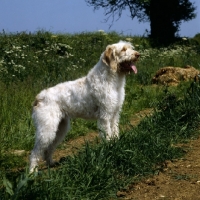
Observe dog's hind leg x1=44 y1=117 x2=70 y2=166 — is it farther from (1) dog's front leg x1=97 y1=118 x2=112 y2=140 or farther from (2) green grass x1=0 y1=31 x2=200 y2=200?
(1) dog's front leg x1=97 y1=118 x2=112 y2=140

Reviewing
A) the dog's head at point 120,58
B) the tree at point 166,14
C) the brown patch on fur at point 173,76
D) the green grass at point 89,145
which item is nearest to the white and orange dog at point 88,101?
the dog's head at point 120,58

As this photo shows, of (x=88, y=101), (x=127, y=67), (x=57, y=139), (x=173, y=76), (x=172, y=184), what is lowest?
(x=173, y=76)

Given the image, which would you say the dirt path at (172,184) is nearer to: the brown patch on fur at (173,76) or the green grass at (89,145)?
the green grass at (89,145)

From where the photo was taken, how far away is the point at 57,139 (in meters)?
6.59

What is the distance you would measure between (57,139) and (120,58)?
147 centimetres

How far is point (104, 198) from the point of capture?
175 inches

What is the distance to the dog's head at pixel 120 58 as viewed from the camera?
6367mm

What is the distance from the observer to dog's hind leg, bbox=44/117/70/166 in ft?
21.3

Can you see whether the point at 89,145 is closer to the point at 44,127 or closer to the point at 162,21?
the point at 44,127

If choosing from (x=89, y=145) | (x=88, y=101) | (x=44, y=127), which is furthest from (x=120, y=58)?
(x=89, y=145)

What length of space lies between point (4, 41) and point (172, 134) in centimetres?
1271

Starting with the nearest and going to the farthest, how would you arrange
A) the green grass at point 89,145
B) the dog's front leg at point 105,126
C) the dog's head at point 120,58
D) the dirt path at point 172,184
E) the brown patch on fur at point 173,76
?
the green grass at point 89,145, the dirt path at point 172,184, the dog's front leg at point 105,126, the dog's head at point 120,58, the brown patch on fur at point 173,76

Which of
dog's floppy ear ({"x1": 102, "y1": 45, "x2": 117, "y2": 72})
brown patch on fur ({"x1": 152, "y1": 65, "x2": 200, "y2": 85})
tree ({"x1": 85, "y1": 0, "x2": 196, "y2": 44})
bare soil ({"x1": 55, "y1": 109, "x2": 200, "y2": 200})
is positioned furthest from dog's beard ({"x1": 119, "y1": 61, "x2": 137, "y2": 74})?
tree ({"x1": 85, "y1": 0, "x2": 196, "y2": 44})

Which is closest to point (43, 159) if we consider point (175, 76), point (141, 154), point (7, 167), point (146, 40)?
point (7, 167)
